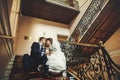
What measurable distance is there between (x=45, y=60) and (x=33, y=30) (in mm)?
5176

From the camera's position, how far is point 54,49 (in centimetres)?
375

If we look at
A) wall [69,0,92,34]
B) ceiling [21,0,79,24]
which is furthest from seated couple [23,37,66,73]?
wall [69,0,92,34]

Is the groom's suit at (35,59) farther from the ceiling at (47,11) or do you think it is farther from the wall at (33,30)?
the ceiling at (47,11)

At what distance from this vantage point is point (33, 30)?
860 centimetres

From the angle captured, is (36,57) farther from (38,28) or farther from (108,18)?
(38,28)

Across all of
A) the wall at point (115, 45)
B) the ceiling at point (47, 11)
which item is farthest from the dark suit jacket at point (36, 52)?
the ceiling at point (47, 11)

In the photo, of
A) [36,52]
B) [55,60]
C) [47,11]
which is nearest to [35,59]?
[36,52]

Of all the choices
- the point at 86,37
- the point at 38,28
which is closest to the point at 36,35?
the point at 38,28

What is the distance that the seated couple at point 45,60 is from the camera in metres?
3.52

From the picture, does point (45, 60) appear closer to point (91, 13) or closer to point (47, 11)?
point (91, 13)

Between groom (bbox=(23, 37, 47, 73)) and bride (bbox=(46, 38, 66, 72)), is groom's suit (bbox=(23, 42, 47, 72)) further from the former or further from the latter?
bride (bbox=(46, 38, 66, 72))

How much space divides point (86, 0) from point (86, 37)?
9.20 feet

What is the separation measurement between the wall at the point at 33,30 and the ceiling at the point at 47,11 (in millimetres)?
325

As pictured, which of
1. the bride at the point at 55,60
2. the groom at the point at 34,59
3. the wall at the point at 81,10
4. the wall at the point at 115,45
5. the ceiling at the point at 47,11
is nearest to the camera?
the bride at the point at 55,60
